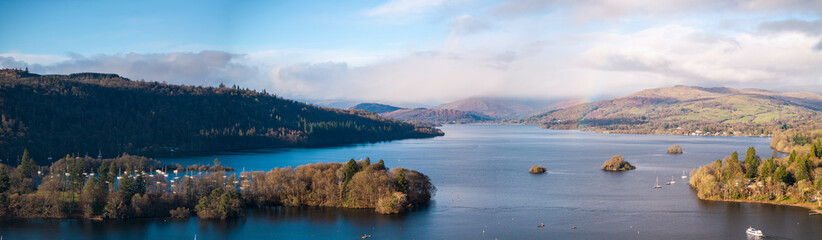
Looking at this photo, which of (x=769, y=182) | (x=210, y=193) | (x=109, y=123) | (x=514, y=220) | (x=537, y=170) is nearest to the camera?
(x=514, y=220)

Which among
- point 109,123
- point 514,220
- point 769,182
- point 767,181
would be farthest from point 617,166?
point 109,123

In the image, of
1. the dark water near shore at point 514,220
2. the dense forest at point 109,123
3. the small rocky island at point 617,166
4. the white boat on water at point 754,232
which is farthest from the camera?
the dense forest at point 109,123

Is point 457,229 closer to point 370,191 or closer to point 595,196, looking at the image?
point 370,191

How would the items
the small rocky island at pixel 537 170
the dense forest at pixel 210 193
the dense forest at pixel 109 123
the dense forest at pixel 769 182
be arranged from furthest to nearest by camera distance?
the dense forest at pixel 109 123, the small rocky island at pixel 537 170, the dense forest at pixel 769 182, the dense forest at pixel 210 193

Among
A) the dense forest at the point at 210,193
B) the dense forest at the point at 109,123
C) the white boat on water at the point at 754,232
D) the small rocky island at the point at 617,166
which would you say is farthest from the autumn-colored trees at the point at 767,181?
the dense forest at the point at 109,123

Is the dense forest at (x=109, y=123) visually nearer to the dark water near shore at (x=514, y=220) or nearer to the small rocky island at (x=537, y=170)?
the dark water near shore at (x=514, y=220)

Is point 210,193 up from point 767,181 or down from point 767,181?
down

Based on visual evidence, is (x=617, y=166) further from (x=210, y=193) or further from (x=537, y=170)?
(x=210, y=193)
